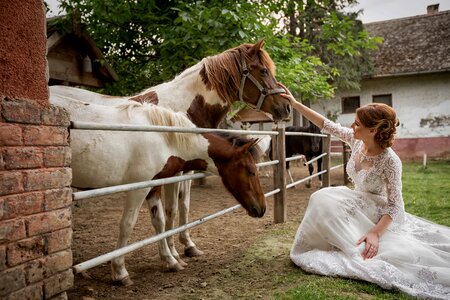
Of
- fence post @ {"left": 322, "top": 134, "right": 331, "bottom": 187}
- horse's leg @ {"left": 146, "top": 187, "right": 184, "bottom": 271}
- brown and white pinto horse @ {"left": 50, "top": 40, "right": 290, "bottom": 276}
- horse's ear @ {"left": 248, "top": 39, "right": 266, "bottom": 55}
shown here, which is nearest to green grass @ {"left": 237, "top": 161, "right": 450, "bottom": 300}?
horse's leg @ {"left": 146, "top": 187, "right": 184, "bottom": 271}

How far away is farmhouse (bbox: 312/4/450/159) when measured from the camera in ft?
55.4

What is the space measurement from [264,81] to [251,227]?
6.64 ft

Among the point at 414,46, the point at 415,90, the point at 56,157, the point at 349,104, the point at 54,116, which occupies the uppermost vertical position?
the point at 414,46

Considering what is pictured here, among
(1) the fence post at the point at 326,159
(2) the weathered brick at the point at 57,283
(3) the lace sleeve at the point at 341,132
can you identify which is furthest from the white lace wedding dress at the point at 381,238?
(1) the fence post at the point at 326,159

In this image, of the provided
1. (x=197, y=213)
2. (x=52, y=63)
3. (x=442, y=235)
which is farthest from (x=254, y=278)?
(x=52, y=63)

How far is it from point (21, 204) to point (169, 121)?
1.54 meters

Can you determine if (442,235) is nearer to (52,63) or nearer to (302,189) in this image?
(302,189)

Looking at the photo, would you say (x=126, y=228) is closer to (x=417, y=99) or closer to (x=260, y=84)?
(x=260, y=84)

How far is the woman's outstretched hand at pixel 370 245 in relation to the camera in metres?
2.66

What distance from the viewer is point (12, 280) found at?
1.49 metres

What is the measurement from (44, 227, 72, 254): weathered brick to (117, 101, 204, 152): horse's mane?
4.32 feet

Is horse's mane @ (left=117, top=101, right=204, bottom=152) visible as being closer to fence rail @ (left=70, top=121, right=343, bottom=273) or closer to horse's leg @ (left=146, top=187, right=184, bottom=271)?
fence rail @ (left=70, top=121, right=343, bottom=273)

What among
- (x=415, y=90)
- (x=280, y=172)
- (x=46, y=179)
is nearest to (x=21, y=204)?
(x=46, y=179)

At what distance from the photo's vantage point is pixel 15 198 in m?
1.54
